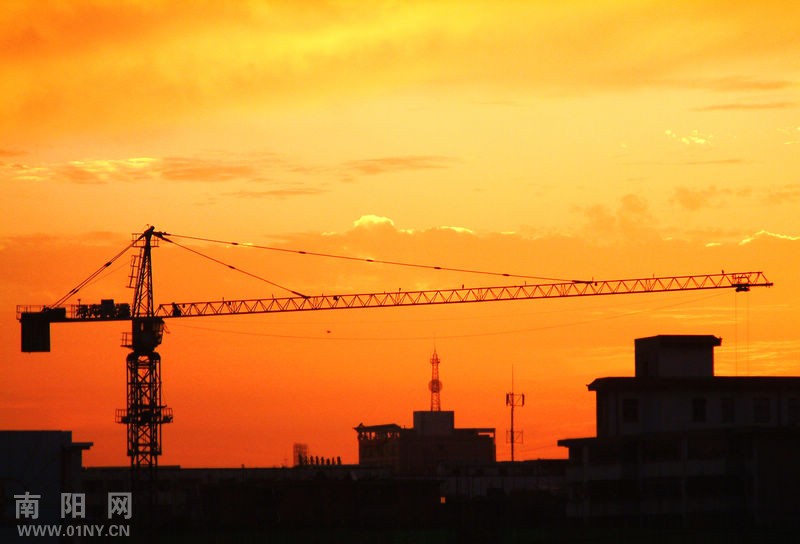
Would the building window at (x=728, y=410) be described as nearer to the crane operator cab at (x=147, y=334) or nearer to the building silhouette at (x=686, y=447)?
the building silhouette at (x=686, y=447)

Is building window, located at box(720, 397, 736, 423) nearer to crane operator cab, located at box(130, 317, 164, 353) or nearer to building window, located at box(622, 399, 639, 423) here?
building window, located at box(622, 399, 639, 423)

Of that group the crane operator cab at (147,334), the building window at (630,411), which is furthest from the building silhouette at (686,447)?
the crane operator cab at (147,334)

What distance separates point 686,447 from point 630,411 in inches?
523

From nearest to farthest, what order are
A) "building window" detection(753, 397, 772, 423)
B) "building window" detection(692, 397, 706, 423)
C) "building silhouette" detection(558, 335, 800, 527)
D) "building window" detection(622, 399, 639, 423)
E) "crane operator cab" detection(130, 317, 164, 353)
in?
"building silhouette" detection(558, 335, 800, 527) < "building window" detection(622, 399, 639, 423) < "building window" detection(692, 397, 706, 423) < "building window" detection(753, 397, 772, 423) < "crane operator cab" detection(130, 317, 164, 353)

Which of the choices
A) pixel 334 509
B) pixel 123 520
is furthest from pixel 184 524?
pixel 334 509

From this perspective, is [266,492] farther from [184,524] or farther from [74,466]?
[74,466]

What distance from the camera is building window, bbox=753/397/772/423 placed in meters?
117

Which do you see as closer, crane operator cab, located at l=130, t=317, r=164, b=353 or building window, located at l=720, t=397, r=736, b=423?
building window, located at l=720, t=397, r=736, b=423

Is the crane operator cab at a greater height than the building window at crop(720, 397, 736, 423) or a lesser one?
greater

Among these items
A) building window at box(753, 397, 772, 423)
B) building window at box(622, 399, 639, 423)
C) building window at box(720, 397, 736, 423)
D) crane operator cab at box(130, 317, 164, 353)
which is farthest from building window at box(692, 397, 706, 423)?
crane operator cab at box(130, 317, 164, 353)

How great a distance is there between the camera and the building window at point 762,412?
117 metres

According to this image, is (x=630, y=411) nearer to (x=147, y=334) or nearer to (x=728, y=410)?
(x=728, y=410)

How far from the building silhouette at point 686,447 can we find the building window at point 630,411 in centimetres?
8

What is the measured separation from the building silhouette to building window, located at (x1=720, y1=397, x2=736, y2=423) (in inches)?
3.3
